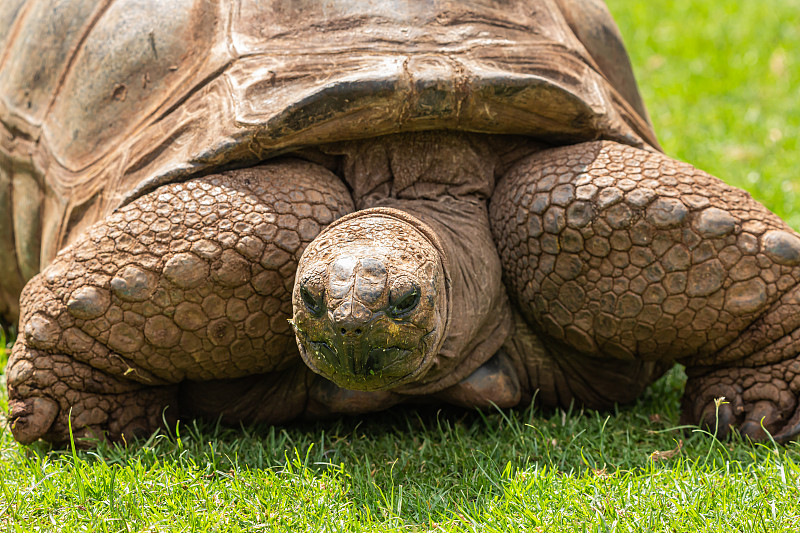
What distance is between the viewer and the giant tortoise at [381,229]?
297 cm

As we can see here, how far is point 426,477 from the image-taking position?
2785 mm

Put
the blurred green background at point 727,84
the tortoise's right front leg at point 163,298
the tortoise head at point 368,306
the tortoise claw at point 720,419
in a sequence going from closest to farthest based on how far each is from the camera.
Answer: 1. the tortoise head at point 368,306
2. the tortoise's right front leg at point 163,298
3. the tortoise claw at point 720,419
4. the blurred green background at point 727,84

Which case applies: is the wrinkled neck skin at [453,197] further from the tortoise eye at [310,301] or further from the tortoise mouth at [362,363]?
the tortoise eye at [310,301]

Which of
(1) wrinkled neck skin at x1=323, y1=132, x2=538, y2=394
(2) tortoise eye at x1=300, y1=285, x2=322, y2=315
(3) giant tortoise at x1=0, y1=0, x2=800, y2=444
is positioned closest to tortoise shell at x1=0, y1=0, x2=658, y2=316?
(3) giant tortoise at x1=0, y1=0, x2=800, y2=444

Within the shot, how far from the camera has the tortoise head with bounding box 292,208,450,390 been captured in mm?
2434

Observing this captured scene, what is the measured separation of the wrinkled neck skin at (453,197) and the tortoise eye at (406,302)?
57 cm

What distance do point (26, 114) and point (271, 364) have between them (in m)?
1.66

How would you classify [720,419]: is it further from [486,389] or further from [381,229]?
[381,229]

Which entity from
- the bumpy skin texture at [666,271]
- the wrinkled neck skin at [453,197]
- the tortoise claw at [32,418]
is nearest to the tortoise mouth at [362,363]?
the wrinkled neck skin at [453,197]

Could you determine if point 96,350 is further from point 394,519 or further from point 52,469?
point 394,519

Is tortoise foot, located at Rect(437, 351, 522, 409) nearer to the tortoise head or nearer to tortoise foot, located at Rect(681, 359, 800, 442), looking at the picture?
the tortoise head

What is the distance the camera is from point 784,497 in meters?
2.51

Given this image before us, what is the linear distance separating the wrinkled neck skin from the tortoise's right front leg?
0.78ft

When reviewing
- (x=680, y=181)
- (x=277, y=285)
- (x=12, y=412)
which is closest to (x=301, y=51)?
(x=277, y=285)
